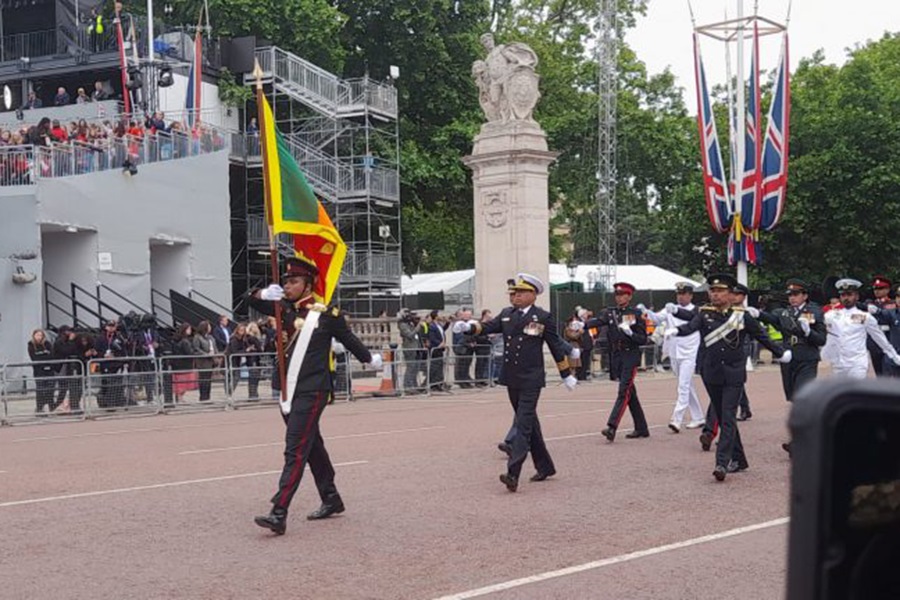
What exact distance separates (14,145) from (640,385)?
1538cm

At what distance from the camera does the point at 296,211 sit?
10.5 meters

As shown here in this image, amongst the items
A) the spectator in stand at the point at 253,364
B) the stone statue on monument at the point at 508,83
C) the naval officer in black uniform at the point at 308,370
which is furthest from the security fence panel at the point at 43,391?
the stone statue on monument at the point at 508,83

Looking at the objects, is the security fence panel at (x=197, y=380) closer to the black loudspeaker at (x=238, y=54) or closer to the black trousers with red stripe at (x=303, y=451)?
the black trousers with red stripe at (x=303, y=451)

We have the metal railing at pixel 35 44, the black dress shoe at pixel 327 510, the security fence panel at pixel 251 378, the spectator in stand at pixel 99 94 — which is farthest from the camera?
the metal railing at pixel 35 44

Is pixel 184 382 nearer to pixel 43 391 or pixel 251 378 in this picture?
pixel 251 378

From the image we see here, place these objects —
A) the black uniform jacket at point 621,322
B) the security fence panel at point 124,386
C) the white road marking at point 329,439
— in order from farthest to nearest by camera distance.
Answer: the security fence panel at point 124,386, the white road marking at point 329,439, the black uniform jacket at point 621,322

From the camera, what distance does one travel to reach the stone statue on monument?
104 feet

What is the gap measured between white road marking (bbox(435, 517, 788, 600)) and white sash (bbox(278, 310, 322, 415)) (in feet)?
9.19

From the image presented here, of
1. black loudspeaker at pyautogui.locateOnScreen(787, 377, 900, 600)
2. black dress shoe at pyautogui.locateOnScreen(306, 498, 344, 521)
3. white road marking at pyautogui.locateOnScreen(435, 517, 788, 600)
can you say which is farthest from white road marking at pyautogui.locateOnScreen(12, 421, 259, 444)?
black loudspeaker at pyautogui.locateOnScreen(787, 377, 900, 600)

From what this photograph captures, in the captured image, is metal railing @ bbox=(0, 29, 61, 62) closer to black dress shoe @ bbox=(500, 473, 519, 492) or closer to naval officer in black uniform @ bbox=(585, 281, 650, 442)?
naval officer in black uniform @ bbox=(585, 281, 650, 442)

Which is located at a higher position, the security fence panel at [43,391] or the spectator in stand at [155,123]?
the spectator in stand at [155,123]

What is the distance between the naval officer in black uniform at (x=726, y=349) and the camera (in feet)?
38.9

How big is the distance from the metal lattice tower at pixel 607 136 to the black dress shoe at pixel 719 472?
36385mm

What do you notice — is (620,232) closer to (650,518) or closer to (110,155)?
(110,155)
